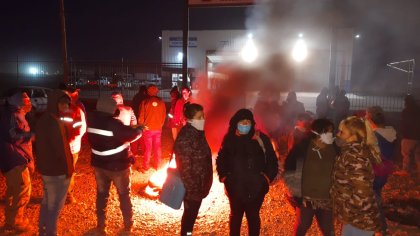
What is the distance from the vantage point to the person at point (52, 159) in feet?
14.1

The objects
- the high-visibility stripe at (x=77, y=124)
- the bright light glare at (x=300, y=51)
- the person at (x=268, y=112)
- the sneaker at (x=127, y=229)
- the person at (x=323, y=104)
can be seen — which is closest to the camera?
the sneaker at (x=127, y=229)

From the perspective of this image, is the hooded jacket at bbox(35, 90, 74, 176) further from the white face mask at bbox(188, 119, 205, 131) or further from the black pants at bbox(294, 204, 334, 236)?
the black pants at bbox(294, 204, 334, 236)

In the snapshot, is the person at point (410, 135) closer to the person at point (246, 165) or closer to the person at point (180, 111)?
the person at point (180, 111)

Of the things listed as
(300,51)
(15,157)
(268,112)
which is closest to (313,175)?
(15,157)

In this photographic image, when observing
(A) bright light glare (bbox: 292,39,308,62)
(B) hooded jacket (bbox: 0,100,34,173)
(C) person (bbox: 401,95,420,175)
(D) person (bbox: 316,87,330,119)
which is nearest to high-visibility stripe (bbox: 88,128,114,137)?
(B) hooded jacket (bbox: 0,100,34,173)

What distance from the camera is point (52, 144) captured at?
14.1 feet

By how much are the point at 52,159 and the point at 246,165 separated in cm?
224

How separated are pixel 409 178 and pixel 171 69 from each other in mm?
12696

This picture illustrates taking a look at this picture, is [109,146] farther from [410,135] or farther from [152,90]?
[410,135]

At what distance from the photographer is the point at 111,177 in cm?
479

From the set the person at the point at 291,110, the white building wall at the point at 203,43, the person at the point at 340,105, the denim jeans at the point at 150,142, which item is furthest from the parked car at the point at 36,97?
the white building wall at the point at 203,43

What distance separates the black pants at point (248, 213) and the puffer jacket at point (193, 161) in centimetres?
41

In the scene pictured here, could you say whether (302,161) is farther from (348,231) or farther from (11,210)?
(11,210)

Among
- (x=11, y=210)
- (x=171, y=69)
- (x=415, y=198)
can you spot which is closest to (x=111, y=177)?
(x=11, y=210)
